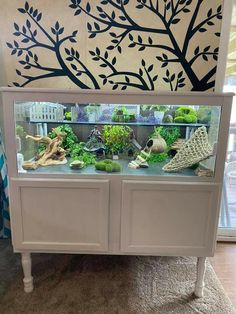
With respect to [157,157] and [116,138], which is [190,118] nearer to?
[157,157]

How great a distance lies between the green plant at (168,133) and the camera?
1.61 meters

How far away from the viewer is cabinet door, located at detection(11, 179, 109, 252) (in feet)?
5.11

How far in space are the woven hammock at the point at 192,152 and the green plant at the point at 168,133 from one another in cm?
8

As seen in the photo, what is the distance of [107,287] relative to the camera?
1.80m

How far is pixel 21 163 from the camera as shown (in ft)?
5.28

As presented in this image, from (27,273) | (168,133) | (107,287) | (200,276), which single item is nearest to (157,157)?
(168,133)

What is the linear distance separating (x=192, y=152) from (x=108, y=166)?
21.0 inches

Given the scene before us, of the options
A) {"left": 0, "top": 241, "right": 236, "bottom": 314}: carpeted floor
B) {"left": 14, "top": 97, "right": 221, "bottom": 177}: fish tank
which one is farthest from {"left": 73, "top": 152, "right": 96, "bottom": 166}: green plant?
{"left": 0, "top": 241, "right": 236, "bottom": 314}: carpeted floor

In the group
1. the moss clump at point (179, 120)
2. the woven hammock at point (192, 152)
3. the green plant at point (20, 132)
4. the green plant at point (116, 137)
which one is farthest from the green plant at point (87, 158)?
the moss clump at point (179, 120)

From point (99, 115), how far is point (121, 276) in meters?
1.21

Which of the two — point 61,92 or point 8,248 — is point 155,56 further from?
→ point 8,248

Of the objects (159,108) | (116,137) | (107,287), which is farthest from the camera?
(107,287)

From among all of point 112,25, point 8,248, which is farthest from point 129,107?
point 8,248

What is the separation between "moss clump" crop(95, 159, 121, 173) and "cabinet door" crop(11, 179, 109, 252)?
0.30ft
